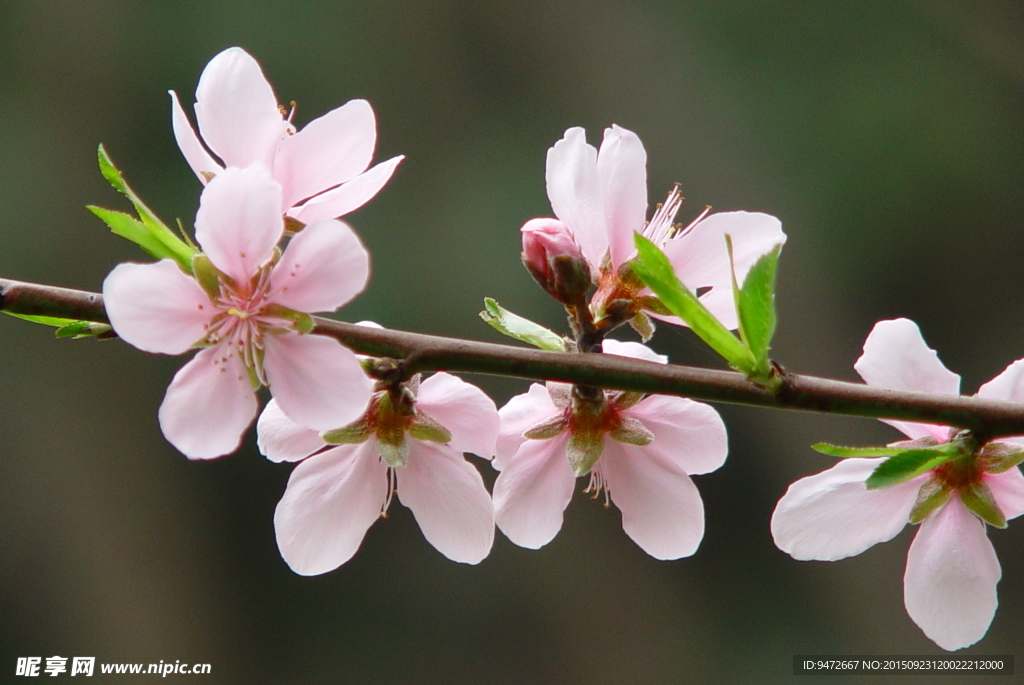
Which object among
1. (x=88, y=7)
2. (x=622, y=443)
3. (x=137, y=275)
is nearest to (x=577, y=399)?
(x=622, y=443)

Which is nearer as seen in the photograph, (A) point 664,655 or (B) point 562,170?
(B) point 562,170

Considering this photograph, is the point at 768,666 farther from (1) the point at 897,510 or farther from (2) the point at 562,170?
(2) the point at 562,170

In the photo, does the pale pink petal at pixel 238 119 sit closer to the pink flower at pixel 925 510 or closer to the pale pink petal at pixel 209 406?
the pale pink petal at pixel 209 406

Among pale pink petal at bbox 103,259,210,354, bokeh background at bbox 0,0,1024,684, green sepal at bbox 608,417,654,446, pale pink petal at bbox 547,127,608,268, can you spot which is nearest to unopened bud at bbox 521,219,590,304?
pale pink petal at bbox 547,127,608,268

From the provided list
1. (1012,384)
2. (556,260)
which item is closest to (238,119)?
(556,260)

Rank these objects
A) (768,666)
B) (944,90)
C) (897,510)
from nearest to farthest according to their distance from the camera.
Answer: (897,510) < (768,666) < (944,90)

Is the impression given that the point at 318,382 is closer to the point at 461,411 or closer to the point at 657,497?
the point at 461,411

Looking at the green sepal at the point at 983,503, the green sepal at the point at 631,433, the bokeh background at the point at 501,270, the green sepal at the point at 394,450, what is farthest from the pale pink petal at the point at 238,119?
the bokeh background at the point at 501,270
